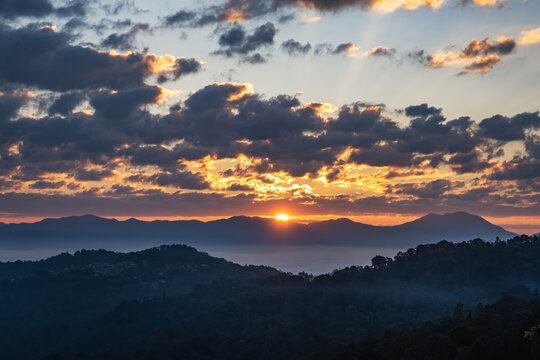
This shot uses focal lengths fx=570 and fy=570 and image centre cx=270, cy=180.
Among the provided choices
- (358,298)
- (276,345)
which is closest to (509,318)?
(276,345)

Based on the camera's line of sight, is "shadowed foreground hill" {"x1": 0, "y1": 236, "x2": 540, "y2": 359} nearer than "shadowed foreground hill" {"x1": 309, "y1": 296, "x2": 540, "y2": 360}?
No

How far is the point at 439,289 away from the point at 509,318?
8868cm

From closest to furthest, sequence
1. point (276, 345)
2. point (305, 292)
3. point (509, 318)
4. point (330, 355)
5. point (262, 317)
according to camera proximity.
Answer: point (509, 318) < point (330, 355) < point (276, 345) < point (262, 317) < point (305, 292)

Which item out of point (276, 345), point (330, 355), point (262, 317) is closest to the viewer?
point (330, 355)

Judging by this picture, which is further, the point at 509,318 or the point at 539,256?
the point at 539,256

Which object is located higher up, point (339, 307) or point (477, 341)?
point (477, 341)

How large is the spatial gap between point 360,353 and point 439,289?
309 ft

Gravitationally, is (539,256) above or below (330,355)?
above

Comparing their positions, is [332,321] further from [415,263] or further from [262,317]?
[415,263]

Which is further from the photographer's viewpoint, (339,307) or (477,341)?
(339,307)

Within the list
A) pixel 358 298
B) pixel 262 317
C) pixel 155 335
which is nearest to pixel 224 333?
pixel 262 317

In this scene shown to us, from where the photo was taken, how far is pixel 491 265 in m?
173

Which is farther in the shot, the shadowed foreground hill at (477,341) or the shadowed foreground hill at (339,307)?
the shadowed foreground hill at (339,307)

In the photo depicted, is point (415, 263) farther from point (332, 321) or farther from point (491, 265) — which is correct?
point (332, 321)
